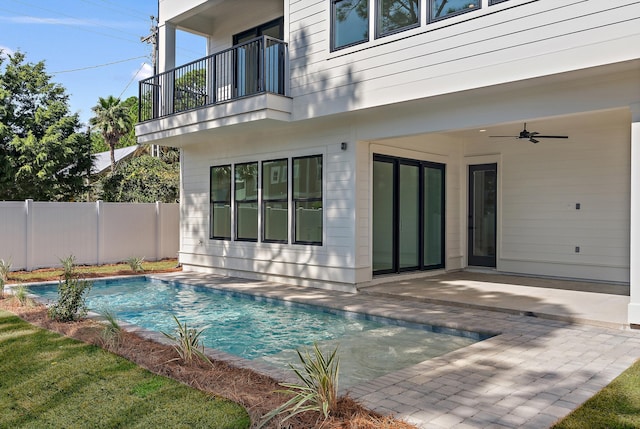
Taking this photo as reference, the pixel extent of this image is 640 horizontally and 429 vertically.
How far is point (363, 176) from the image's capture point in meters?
8.98

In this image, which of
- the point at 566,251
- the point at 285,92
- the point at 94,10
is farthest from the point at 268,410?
the point at 94,10

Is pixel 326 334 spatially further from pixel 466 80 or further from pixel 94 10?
pixel 94 10

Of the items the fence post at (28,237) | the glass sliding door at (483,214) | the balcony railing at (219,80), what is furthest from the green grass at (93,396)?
the glass sliding door at (483,214)

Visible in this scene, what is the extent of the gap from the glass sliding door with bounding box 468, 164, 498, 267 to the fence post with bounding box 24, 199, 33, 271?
10609 millimetres

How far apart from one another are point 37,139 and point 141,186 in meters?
3.83

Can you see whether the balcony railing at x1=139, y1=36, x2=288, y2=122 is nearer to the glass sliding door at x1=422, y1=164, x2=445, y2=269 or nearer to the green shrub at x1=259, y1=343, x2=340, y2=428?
the glass sliding door at x1=422, y1=164, x2=445, y2=269

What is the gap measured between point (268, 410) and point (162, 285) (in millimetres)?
8275

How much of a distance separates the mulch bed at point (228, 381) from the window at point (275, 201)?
15.4 feet

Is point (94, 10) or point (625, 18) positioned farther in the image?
point (94, 10)

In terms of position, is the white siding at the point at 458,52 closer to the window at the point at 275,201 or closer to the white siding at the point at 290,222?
the white siding at the point at 290,222

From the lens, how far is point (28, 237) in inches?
482

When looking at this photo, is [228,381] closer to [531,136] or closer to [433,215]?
[433,215]

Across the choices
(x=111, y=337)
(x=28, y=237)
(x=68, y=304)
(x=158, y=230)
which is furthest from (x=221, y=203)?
(x=111, y=337)

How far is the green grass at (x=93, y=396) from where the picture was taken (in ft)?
11.0
